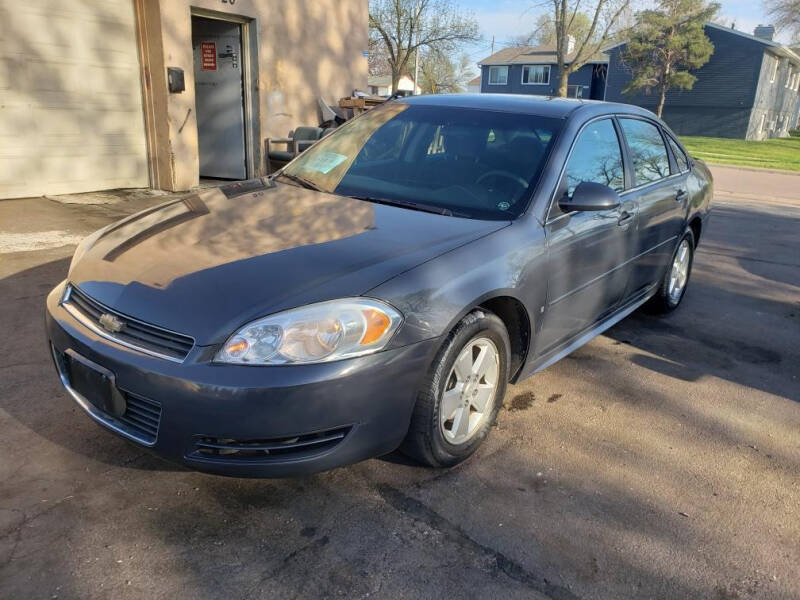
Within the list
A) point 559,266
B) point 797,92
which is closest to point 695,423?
→ point 559,266

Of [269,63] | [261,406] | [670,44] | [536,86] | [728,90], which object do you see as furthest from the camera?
[536,86]

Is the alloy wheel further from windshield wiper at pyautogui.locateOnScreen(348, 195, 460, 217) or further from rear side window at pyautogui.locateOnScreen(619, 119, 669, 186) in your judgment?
rear side window at pyautogui.locateOnScreen(619, 119, 669, 186)

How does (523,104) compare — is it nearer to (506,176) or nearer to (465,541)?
(506,176)

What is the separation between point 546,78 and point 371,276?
54.2 m

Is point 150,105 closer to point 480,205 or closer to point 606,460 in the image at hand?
point 480,205

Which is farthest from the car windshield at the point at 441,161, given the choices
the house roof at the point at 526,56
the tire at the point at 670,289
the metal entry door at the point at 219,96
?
the house roof at the point at 526,56

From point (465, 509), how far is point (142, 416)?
1319 millimetres

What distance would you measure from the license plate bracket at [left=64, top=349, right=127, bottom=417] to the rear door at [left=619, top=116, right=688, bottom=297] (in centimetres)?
310

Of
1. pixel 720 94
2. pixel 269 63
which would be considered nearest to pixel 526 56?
pixel 720 94

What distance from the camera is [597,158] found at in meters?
3.76

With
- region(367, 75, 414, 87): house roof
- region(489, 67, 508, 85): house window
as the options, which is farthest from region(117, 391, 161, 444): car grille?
region(367, 75, 414, 87): house roof

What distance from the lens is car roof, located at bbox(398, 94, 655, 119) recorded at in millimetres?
3646

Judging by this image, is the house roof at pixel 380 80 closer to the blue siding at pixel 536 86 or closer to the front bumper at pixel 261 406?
the blue siding at pixel 536 86

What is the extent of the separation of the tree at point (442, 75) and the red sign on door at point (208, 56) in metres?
29.1
